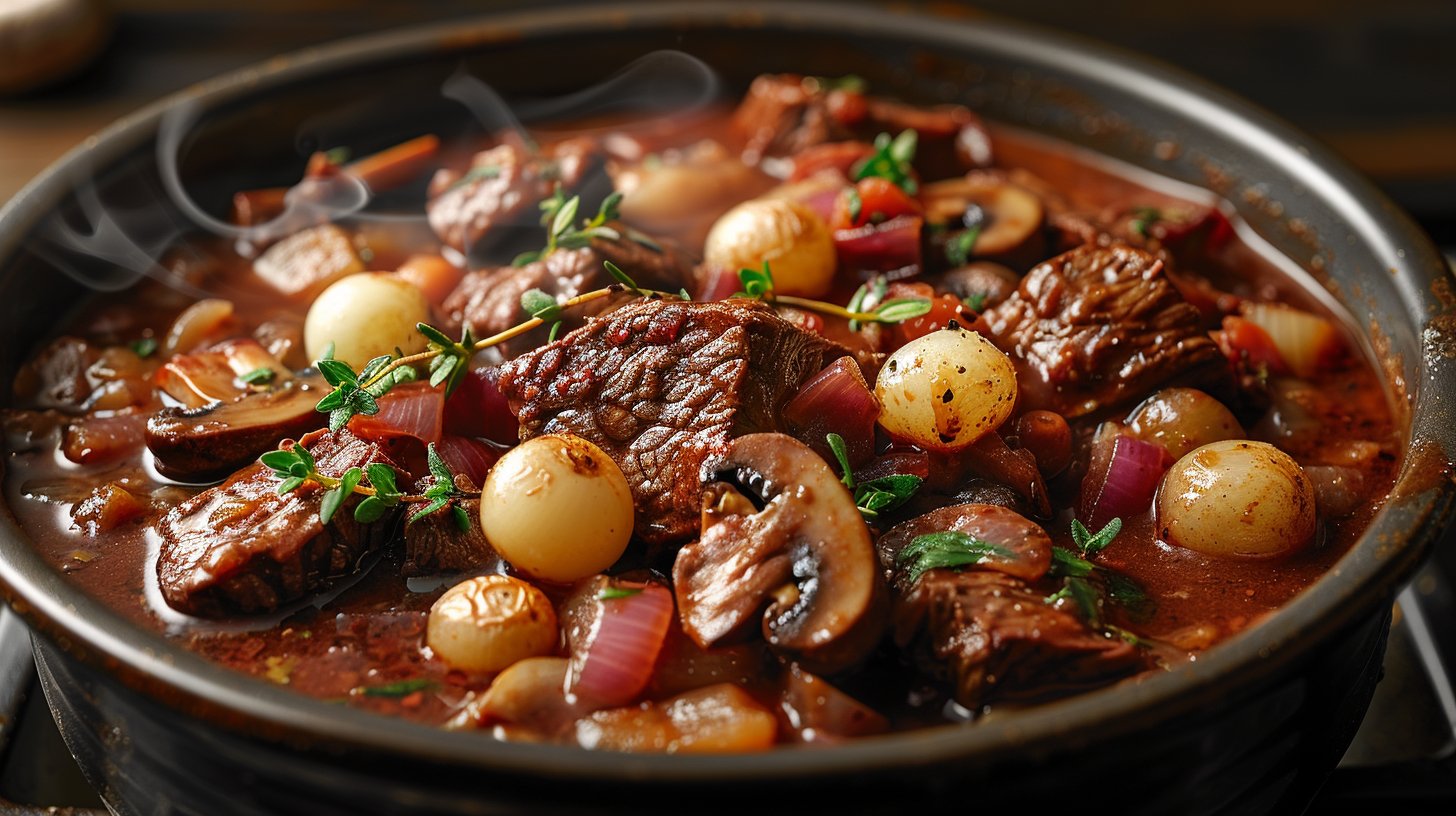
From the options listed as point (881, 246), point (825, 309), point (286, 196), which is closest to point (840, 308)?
Answer: point (825, 309)

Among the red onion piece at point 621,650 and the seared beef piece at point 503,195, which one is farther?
the seared beef piece at point 503,195

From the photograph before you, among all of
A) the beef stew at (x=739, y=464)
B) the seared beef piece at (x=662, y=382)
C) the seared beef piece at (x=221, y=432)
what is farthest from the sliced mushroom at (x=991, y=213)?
the seared beef piece at (x=221, y=432)

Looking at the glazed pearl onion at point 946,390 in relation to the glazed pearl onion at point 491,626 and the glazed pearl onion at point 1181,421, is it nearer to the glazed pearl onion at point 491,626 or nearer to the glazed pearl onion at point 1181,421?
the glazed pearl onion at point 1181,421

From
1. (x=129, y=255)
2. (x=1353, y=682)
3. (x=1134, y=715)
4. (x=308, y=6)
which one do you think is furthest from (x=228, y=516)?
(x=308, y=6)

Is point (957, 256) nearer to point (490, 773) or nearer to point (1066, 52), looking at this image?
point (1066, 52)

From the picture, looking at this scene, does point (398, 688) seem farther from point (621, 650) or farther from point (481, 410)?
point (481, 410)

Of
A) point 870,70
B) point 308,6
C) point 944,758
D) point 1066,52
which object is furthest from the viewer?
point 308,6

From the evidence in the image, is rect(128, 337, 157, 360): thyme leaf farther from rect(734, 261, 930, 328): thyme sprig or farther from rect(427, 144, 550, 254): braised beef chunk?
rect(734, 261, 930, 328): thyme sprig
